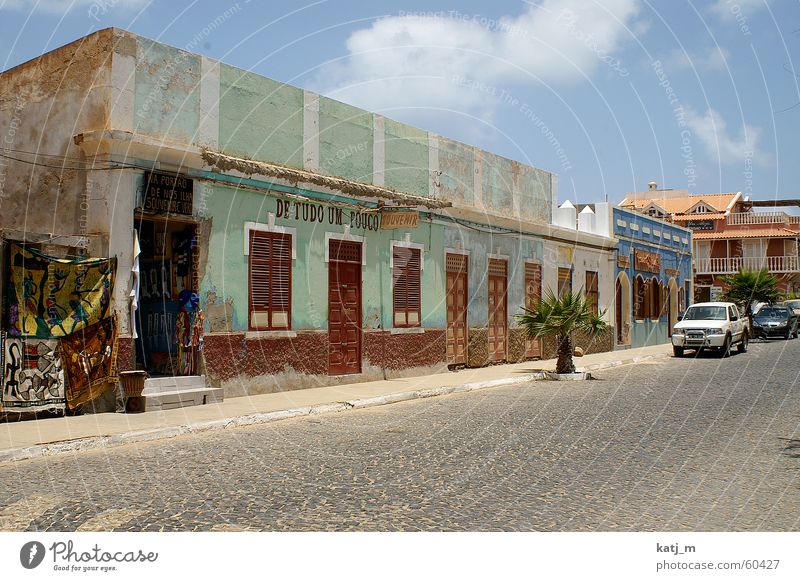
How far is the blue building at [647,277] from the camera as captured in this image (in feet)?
101

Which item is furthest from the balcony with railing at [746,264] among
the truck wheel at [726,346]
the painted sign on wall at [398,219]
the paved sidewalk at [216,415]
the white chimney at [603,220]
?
the painted sign on wall at [398,219]

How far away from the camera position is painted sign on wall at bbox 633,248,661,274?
Answer: 1276 inches

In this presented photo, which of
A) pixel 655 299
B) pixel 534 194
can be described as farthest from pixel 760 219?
pixel 534 194

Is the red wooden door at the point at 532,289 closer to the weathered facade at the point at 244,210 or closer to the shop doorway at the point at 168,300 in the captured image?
the weathered facade at the point at 244,210

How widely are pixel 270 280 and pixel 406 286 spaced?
4684 millimetres

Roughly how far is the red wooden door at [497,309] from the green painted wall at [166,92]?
10.8 m

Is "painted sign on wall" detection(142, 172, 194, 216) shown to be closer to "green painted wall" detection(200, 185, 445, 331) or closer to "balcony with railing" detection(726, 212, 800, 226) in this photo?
"green painted wall" detection(200, 185, 445, 331)

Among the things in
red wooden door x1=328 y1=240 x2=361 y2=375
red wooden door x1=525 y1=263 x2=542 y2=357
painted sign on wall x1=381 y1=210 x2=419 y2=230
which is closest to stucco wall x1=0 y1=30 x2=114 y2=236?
red wooden door x1=328 y1=240 x2=361 y2=375

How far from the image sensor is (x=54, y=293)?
36.3 feet

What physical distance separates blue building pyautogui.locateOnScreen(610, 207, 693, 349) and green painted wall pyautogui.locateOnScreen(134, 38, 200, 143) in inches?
810

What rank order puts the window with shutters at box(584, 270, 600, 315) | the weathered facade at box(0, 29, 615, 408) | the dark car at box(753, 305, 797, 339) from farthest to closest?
the dark car at box(753, 305, 797, 339), the window with shutters at box(584, 270, 600, 315), the weathered facade at box(0, 29, 615, 408)

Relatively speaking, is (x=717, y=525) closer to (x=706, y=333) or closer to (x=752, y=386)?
(x=752, y=386)

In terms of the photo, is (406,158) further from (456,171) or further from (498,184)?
(498,184)
